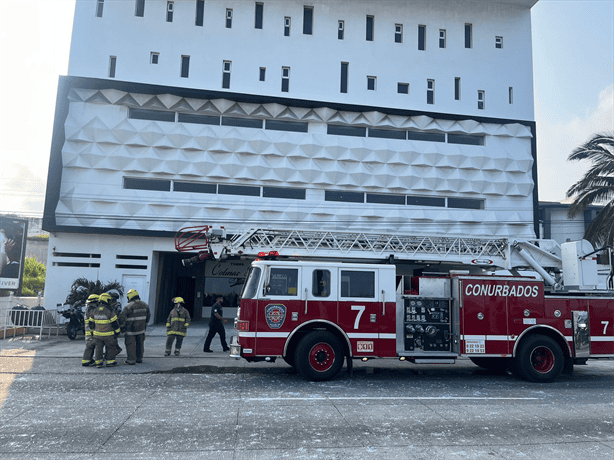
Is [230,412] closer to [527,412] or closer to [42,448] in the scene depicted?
[42,448]

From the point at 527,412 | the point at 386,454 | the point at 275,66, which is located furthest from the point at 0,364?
the point at 275,66

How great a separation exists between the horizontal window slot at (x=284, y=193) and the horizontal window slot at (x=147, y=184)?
4.55m

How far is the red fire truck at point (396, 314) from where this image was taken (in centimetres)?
958

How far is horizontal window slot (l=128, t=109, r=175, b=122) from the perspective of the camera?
21281 mm

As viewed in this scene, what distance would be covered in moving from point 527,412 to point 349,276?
13.8ft

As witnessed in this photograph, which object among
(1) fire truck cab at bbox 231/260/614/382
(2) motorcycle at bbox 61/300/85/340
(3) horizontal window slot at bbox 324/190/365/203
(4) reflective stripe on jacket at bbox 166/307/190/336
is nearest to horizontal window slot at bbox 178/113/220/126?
(3) horizontal window slot at bbox 324/190/365/203

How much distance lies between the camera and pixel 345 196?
22078 mm

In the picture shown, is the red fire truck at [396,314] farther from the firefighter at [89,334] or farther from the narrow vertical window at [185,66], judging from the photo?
the narrow vertical window at [185,66]

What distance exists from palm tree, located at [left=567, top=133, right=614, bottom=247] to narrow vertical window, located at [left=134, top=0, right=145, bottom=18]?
21783 mm

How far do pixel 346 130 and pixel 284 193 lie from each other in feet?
15.1

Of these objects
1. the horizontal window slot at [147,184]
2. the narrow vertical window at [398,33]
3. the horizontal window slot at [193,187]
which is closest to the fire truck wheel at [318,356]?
the horizontal window slot at [193,187]

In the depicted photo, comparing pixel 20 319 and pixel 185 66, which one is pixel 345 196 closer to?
pixel 185 66

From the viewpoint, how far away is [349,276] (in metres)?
9.98

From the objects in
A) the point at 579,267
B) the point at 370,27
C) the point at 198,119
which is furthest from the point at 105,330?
the point at 370,27
